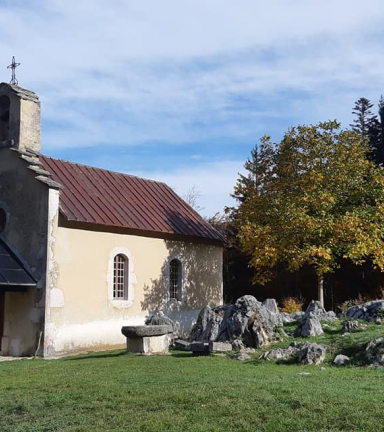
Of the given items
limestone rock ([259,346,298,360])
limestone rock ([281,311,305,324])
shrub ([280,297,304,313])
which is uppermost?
shrub ([280,297,304,313])

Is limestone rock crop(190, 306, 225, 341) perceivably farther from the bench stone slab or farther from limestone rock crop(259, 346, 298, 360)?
limestone rock crop(259, 346, 298, 360)

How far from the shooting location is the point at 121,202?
843 inches

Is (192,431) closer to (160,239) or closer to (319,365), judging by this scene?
(319,365)

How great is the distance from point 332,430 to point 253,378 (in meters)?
3.49

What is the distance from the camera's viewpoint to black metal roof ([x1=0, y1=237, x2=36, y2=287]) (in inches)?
660

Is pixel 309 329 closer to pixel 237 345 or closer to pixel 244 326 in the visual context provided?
pixel 244 326

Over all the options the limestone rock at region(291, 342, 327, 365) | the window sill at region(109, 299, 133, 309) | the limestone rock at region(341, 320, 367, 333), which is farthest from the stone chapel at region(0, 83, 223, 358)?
the limestone rock at region(291, 342, 327, 365)

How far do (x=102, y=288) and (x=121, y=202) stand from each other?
12.2 feet

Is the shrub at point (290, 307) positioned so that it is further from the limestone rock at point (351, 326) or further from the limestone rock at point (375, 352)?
the limestone rock at point (375, 352)

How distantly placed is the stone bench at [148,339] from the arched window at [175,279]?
7.26 metres

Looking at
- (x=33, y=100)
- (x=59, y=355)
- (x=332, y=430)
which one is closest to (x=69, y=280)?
(x=59, y=355)

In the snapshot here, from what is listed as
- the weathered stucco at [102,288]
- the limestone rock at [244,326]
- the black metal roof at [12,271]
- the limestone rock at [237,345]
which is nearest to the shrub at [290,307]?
the weathered stucco at [102,288]

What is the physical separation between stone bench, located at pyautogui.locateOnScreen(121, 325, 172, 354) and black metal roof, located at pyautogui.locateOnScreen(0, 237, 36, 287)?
4.10 metres

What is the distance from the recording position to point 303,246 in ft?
68.3
